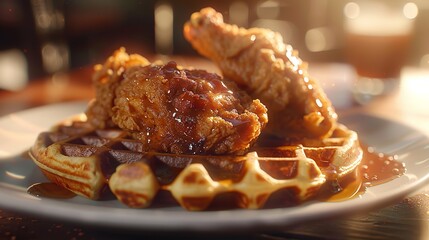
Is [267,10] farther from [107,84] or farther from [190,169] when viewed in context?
[190,169]

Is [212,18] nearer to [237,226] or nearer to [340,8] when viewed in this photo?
[237,226]

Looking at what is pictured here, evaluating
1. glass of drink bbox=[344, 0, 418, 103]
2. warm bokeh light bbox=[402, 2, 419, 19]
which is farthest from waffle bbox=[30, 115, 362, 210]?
warm bokeh light bbox=[402, 2, 419, 19]

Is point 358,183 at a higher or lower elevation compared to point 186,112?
lower

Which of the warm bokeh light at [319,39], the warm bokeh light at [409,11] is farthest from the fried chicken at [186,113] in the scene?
the warm bokeh light at [319,39]

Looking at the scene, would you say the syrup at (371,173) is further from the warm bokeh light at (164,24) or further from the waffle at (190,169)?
the warm bokeh light at (164,24)

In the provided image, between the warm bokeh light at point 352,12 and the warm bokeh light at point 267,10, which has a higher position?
the warm bokeh light at point 352,12

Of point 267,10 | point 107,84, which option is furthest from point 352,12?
point 267,10
